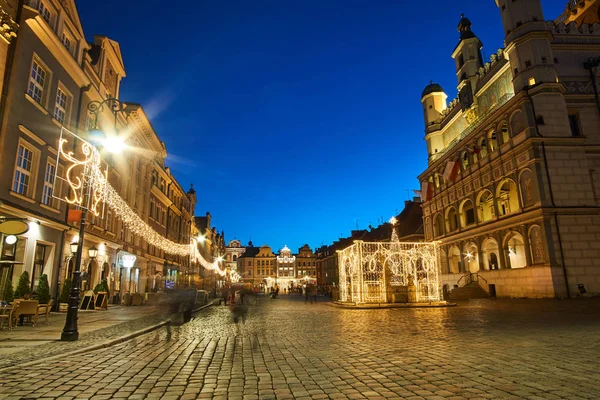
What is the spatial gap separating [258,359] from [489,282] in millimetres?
32290

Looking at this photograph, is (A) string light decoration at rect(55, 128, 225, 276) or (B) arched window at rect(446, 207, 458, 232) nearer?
(A) string light decoration at rect(55, 128, 225, 276)

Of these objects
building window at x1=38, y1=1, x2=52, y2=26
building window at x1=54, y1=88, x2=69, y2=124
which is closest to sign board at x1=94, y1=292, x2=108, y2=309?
building window at x1=54, y1=88, x2=69, y2=124

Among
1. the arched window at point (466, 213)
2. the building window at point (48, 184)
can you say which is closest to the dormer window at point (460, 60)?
the arched window at point (466, 213)

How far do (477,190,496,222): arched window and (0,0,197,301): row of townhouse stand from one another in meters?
31.8

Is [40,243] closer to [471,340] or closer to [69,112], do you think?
A: [69,112]

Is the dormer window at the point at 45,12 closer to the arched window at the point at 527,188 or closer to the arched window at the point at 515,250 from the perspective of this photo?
the arched window at the point at 527,188

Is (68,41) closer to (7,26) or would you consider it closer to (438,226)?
(7,26)

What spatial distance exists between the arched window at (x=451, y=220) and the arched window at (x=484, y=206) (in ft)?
17.0

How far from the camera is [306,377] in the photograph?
592 centimetres

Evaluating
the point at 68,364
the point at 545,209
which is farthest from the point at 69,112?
the point at 545,209

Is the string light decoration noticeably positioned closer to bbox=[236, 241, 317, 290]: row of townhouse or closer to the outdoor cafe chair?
the outdoor cafe chair

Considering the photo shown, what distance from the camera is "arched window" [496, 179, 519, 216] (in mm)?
33000

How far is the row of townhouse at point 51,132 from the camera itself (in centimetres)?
1491

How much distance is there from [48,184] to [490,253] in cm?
3635
